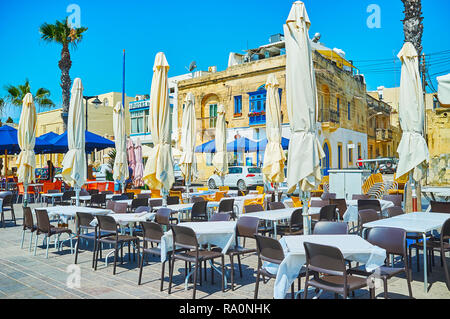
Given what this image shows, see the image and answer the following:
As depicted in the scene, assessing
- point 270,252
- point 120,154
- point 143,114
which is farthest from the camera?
point 143,114

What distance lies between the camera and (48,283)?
5352 millimetres

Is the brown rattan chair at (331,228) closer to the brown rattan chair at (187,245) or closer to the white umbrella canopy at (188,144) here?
the brown rattan chair at (187,245)

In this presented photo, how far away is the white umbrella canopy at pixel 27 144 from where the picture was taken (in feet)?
36.8

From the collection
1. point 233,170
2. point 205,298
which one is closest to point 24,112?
point 205,298

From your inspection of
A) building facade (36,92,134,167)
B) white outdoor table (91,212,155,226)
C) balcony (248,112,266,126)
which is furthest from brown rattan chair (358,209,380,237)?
building facade (36,92,134,167)

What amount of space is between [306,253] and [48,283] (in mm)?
3778

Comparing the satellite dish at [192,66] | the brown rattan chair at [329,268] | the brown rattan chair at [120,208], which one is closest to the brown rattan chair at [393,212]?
the brown rattan chair at [329,268]

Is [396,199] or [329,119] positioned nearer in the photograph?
[396,199]

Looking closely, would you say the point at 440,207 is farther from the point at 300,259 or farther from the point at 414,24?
the point at 414,24

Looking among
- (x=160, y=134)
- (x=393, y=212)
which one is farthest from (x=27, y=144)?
(x=393, y=212)

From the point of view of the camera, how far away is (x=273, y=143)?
34.6 ft

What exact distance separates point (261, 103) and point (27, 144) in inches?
742

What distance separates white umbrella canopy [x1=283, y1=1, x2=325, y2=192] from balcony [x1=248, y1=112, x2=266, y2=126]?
72.5 ft
